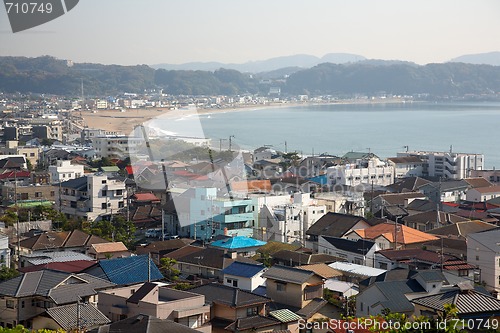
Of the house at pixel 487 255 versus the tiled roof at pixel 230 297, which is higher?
the tiled roof at pixel 230 297

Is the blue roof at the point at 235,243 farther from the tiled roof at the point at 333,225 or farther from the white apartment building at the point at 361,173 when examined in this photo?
the white apartment building at the point at 361,173

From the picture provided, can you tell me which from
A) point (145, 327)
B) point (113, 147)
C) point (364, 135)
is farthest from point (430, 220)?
point (364, 135)

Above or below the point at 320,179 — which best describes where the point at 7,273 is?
above

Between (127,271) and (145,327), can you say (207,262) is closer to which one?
(127,271)

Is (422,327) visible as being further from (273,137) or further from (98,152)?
(273,137)

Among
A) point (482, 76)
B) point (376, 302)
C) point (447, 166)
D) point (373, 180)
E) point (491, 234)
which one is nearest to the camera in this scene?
point (376, 302)

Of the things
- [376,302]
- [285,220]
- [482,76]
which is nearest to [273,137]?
[285,220]

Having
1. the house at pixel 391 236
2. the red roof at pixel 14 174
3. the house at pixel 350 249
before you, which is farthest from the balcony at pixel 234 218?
the red roof at pixel 14 174
